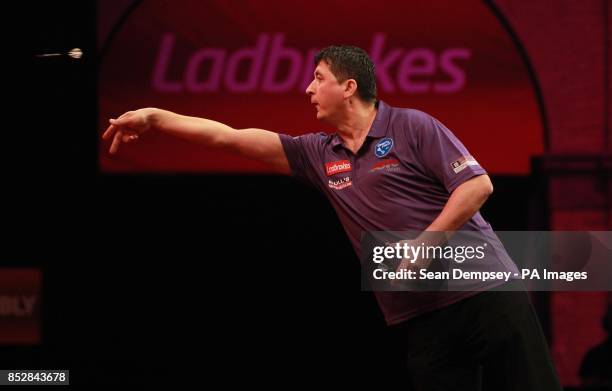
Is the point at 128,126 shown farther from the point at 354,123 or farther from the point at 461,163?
the point at 461,163

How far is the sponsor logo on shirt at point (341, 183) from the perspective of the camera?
3.81 m

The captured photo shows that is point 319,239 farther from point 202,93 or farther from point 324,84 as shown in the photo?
point 324,84

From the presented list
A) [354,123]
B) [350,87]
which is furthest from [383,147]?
[350,87]

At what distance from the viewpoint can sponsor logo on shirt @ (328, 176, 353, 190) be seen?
381 cm

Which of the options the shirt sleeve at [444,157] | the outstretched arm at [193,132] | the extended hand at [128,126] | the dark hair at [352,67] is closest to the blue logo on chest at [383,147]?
the shirt sleeve at [444,157]

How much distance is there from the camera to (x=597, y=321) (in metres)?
6.62

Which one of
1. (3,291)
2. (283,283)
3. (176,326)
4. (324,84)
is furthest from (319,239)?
(324,84)

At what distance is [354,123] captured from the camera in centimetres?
388

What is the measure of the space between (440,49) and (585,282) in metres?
1.83

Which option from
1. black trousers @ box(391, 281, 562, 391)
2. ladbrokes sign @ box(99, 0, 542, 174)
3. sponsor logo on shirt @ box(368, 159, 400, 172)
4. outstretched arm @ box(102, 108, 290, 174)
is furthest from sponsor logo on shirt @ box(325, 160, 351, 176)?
ladbrokes sign @ box(99, 0, 542, 174)

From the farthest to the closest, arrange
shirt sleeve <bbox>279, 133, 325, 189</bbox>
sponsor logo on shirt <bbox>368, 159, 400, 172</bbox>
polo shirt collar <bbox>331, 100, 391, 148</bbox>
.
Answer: shirt sleeve <bbox>279, 133, 325, 189</bbox> < polo shirt collar <bbox>331, 100, 391, 148</bbox> < sponsor logo on shirt <bbox>368, 159, 400, 172</bbox>

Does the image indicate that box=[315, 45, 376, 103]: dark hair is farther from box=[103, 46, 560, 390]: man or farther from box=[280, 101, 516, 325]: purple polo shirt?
box=[280, 101, 516, 325]: purple polo shirt

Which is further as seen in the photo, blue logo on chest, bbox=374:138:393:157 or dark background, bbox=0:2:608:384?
dark background, bbox=0:2:608:384

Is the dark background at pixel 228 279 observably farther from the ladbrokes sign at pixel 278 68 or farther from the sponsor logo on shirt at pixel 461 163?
the sponsor logo on shirt at pixel 461 163
